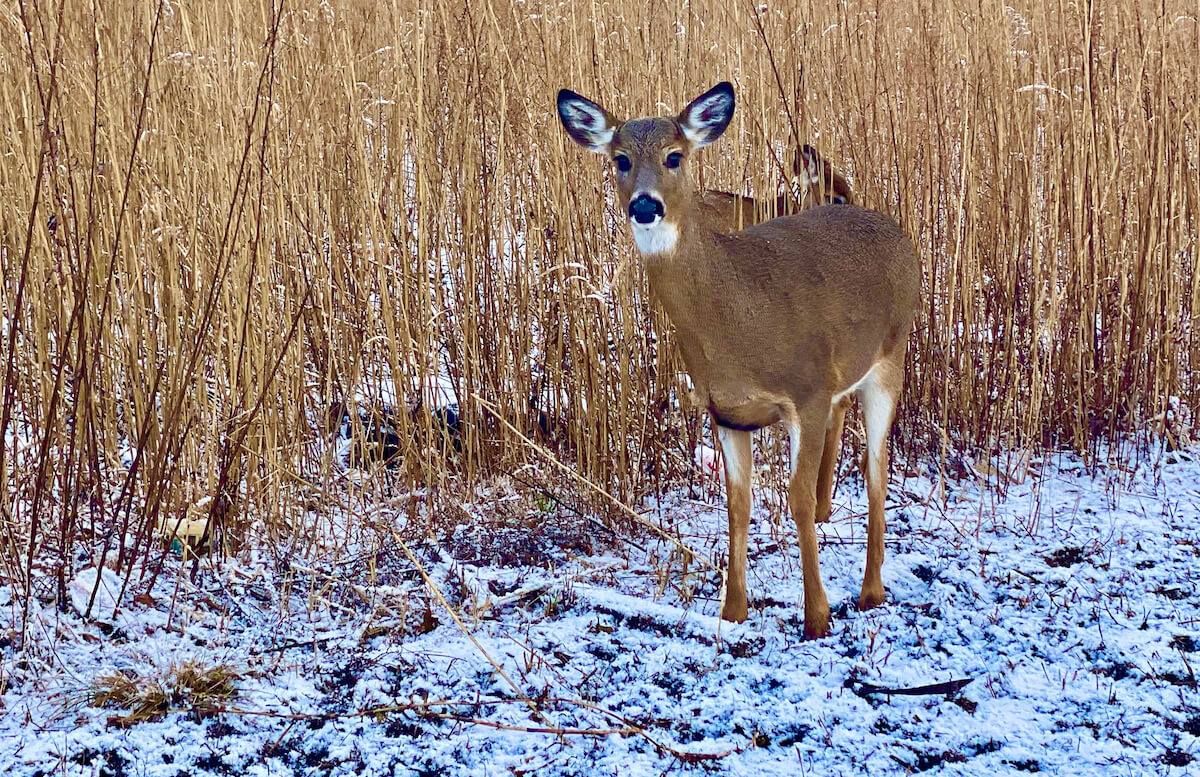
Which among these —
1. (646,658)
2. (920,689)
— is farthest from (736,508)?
(920,689)

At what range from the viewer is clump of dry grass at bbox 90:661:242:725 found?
2.54 m

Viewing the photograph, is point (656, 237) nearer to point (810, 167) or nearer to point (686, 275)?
point (686, 275)

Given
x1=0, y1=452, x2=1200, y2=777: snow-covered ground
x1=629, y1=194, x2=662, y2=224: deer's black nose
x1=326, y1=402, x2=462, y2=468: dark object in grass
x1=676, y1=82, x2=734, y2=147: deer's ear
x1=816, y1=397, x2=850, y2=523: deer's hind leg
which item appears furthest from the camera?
x1=326, y1=402, x2=462, y2=468: dark object in grass

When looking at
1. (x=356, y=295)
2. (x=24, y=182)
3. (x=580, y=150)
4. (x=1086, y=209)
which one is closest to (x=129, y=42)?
(x=24, y=182)

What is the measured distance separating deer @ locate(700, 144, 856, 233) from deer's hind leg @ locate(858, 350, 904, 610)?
30.8 inches

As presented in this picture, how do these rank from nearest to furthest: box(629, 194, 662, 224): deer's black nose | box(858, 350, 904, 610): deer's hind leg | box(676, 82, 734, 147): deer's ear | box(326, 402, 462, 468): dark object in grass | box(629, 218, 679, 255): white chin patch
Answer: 1. box(629, 194, 662, 224): deer's black nose
2. box(629, 218, 679, 255): white chin patch
3. box(676, 82, 734, 147): deer's ear
4. box(858, 350, 904, 610): deer's hind leg
5. box(326, 402, 462, 468): dark object in grass

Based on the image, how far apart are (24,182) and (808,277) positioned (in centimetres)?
243

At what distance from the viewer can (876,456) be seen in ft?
10.7

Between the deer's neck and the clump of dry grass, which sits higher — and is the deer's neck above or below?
above

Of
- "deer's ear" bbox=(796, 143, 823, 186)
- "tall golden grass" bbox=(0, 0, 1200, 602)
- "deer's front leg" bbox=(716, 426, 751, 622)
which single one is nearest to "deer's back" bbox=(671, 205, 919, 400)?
"deer's front leg" bbox=(716, 426, 751, 622)

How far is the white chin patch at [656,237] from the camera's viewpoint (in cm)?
281

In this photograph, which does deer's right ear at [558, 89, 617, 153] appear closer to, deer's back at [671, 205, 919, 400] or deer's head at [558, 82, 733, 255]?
deer's head at [558, 82, 733, 255]

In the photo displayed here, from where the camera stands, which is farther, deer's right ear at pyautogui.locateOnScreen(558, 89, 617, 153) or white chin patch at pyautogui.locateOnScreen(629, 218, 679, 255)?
deer's right ear at pyautogui.locateOnScreen(558, 89, 617, 153)

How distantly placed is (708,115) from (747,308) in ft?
1.76
